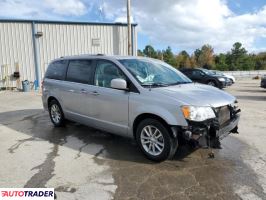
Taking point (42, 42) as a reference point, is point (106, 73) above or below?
below

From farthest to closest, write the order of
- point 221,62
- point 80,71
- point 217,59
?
point 217,59, point 221,62, point 80,71

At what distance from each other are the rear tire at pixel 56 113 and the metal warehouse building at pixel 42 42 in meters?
13.9

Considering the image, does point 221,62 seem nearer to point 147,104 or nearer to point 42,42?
point 42,42

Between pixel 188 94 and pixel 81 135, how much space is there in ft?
9.90

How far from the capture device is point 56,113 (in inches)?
296

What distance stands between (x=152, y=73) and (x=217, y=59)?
258 feet

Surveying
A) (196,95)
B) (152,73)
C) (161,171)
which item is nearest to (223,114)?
(196,95)

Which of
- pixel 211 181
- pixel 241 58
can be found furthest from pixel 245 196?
pixel 241 58

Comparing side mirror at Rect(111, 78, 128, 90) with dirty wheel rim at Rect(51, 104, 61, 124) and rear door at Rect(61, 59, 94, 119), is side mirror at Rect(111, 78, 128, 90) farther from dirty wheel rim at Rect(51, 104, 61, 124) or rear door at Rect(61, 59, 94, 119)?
dirty wheel rim at Rect(51, 104, 61, 124)

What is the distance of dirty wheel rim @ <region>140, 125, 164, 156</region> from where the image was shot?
15.8 ft

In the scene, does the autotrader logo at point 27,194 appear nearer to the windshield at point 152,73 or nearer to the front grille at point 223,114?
the windshield at point 152,73

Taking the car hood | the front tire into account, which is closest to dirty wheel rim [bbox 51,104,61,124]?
the front tire

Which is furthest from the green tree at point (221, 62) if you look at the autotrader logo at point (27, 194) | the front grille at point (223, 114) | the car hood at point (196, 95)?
the autotrader logo at point (27, 194)

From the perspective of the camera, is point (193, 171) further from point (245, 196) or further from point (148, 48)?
point (148, 48)
